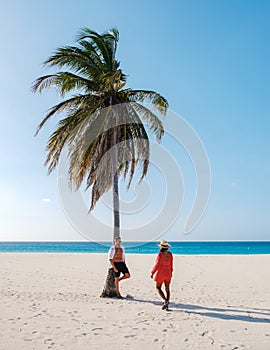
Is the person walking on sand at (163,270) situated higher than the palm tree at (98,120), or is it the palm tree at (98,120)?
the palm tree at (98,120)

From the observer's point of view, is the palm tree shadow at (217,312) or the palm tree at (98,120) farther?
the palm tree at (98,120)

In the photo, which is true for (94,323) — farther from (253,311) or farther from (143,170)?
(143,170)

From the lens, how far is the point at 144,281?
12273 mm

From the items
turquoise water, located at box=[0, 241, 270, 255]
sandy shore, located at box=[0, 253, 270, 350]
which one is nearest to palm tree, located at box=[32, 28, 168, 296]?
sandy shore, located at box=[0, 253, 270, 350]

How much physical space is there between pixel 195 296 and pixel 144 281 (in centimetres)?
328

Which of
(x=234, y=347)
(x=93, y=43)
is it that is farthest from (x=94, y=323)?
(x=93, y=43)

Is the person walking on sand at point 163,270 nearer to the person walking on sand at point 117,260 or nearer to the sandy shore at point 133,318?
the sandy shore at point 133,318

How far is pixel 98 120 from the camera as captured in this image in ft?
30.8

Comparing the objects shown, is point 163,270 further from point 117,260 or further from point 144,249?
point 144,249

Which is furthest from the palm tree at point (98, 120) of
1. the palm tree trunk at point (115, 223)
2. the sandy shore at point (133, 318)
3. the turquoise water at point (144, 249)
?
the turquoise water at point (144, 249)

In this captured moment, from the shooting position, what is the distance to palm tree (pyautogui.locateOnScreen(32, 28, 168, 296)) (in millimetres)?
9484

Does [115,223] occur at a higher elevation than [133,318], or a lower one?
higher

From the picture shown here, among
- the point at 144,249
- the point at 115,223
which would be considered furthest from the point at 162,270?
the point at 144,249

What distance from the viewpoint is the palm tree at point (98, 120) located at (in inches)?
373
